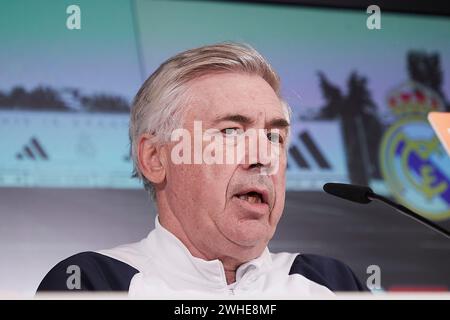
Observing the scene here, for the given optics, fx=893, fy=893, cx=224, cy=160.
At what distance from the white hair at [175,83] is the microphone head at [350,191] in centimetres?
28

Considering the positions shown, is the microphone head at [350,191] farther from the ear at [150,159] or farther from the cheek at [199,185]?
the ear at [150,159]

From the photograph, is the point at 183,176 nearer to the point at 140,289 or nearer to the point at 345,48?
the point at 140,289

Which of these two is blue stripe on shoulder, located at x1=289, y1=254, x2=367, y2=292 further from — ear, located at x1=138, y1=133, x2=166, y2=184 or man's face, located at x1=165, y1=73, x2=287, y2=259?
ear, located at x1=138, y1=133, x2=166, y2=184

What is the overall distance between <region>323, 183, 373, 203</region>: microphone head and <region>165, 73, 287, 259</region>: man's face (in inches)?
6.2

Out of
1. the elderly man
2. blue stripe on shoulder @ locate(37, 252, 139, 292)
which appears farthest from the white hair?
blue stripe on shoulder @ locate(37, 252, 139, 292)

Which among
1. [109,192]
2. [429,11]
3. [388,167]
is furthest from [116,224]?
[429,11]

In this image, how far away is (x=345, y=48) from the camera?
267 centimetres

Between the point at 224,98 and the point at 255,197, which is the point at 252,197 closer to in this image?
the point at 255,197

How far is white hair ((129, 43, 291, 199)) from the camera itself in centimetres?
242

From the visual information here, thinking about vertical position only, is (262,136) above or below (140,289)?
above

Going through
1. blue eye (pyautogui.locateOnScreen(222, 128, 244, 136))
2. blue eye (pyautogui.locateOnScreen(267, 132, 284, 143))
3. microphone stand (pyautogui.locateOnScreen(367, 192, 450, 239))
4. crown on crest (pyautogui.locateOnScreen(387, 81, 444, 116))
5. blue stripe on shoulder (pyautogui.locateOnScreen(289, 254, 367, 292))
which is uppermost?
crown on crest (pyautogui.locateOnScreen(387, 81, 444, 116))

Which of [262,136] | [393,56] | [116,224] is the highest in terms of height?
[393,56]

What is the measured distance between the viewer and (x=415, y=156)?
2.69 meters

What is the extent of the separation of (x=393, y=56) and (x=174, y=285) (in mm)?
957
